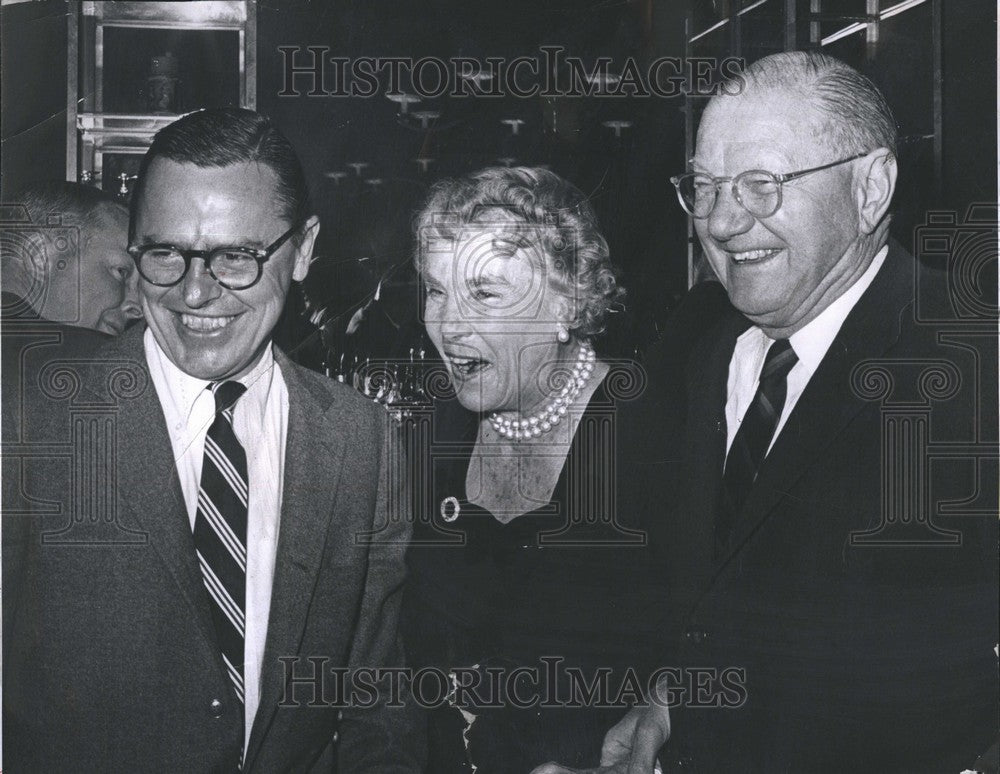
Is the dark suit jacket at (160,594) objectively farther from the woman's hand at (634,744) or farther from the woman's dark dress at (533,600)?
the woman's hand at (634,744)

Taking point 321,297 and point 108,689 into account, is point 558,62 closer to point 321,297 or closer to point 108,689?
point 321,297

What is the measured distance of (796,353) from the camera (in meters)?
2.24

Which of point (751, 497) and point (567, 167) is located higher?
point (567, 167)

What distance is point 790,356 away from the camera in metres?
2.24

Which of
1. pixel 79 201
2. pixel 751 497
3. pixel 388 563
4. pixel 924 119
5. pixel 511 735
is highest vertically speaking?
pixel 924 119

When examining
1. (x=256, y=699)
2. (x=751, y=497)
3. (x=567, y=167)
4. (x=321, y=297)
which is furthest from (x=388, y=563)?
(x=567, y=167)

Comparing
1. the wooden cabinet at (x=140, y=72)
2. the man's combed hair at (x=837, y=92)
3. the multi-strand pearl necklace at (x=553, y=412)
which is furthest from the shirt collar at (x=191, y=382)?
the man's combed hair at (x=837, y=92)

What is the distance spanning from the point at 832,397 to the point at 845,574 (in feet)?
1.23

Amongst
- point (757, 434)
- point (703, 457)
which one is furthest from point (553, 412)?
point (757, 434)

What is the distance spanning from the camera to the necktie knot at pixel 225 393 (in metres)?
2.22

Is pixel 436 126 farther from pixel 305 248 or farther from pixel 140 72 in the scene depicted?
pixel 140 72

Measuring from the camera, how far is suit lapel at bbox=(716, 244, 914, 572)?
2209 millimetres

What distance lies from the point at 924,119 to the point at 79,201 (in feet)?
5.89

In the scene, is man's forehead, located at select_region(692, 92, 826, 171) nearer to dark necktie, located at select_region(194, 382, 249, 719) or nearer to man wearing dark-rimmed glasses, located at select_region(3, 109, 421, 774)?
man wearing dark-rimmed glasses, located at select_region(3, 109, 421, 774)
